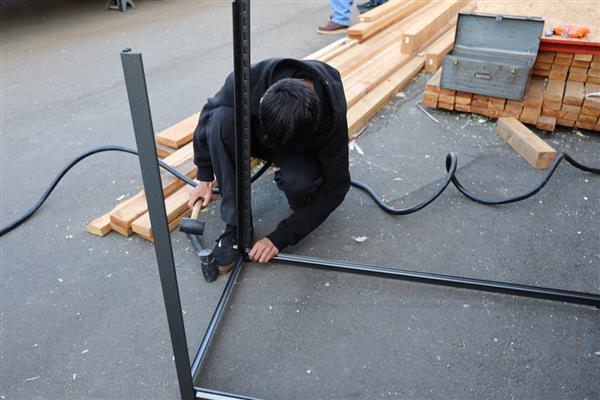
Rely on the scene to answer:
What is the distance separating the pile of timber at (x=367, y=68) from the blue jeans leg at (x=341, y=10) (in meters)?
0.56

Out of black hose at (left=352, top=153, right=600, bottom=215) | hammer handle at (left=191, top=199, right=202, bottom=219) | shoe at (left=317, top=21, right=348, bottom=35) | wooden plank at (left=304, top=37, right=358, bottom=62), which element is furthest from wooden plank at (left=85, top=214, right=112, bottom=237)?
shoe at (left=317, top=21, right=348, bottom=35)

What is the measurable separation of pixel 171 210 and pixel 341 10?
13.6 feet

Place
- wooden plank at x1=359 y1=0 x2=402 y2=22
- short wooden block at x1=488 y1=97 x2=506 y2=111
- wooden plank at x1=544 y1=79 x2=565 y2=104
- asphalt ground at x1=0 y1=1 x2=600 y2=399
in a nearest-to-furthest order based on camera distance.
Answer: asphalt ground at x1=0 y1=1 x2=600 y2=399 → wooden plank at x1=544 y1=79 x2=565 y2=104 → short wooden block at x1=488 y1=97 x2=506 y2=111 → wooden plank at x1=359 y1=0 x2=402 y2=22

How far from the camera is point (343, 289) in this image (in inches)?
79.3

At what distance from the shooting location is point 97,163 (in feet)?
9.62

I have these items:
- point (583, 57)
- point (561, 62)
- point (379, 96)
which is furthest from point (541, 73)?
point (379, 96)

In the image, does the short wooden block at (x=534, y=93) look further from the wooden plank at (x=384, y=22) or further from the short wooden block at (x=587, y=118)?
the wooden plank at (x=384, y=22)

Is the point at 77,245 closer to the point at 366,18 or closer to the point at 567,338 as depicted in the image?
the point at 567,338

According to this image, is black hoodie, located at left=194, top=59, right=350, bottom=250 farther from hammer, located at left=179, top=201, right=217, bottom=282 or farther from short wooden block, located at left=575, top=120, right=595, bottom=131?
short wooden block, located at left=575, top=120, right=595, bottom=131

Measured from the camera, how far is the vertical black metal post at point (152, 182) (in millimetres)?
944

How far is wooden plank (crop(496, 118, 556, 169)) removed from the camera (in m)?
2.74

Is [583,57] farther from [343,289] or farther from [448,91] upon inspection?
[343,289]

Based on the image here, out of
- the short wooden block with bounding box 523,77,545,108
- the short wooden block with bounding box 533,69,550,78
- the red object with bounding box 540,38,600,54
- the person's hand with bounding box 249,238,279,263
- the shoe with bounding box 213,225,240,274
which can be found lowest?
the shoe with bounding box 213,225,240,274

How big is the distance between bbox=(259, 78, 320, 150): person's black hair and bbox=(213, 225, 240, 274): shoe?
690 mm
